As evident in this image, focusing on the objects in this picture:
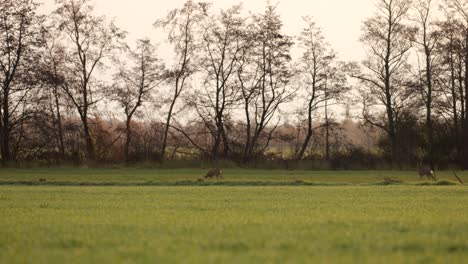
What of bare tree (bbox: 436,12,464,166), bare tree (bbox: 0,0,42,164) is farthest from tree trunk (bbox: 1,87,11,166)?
bare tree (bbox: 436,12,464,166)

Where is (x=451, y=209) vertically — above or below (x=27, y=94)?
below

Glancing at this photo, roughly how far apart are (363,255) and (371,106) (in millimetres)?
50886

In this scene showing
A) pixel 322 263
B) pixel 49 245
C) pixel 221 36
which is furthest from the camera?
pixel 221 36

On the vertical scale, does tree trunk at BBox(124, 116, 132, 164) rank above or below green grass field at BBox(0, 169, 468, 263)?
above

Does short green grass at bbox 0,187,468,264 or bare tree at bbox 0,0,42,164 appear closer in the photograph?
short green grass at bbox 0,187,468,264

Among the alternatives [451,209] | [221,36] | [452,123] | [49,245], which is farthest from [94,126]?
[49,245]

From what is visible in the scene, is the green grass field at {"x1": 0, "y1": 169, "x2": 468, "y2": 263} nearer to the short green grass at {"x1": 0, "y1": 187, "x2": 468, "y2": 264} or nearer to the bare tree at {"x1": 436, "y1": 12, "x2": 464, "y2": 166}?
the short green grass at {"x1": 0, "y1": 187, "x2": 468, "y2": 264}

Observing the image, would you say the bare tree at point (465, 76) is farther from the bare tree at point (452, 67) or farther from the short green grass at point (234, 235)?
the short green grass at point (234, 235)

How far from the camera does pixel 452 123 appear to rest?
5853 cm

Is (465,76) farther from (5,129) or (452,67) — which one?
(5,129)

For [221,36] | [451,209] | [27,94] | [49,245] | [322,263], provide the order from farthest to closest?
[221,36]
[27,94]
[451,209]
[49,245]
[322,263]

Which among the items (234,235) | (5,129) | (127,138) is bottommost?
(234,235)

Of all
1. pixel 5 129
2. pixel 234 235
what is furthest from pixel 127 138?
pixel 234 235

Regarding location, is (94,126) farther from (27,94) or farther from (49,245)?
(49,245)
